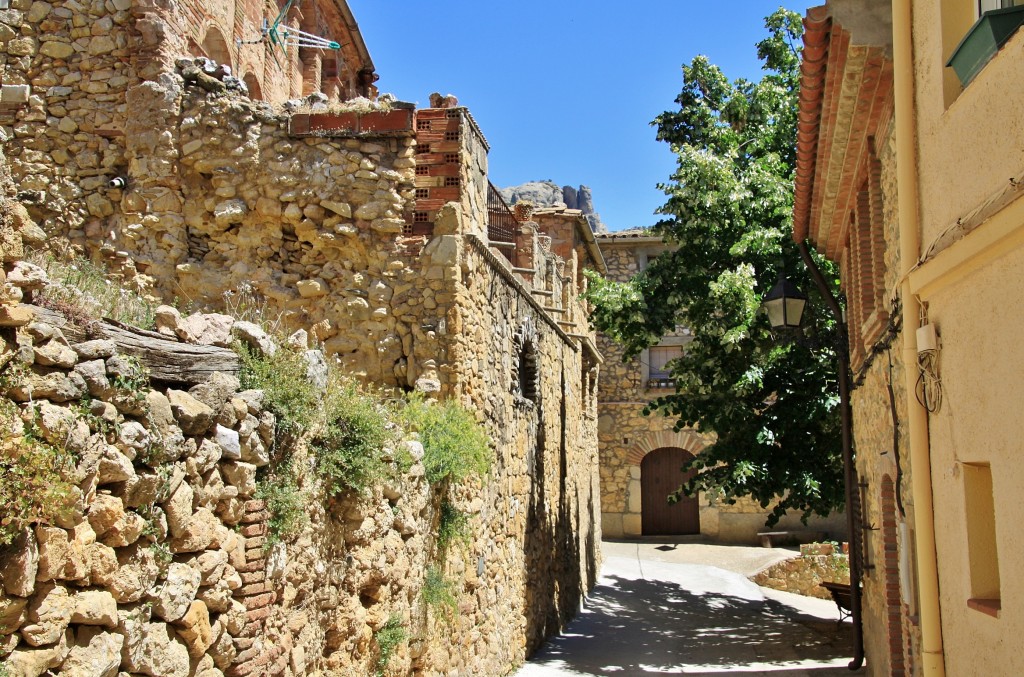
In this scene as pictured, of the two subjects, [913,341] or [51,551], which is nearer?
[51,551]

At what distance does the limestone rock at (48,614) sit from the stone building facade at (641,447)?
71.1ft

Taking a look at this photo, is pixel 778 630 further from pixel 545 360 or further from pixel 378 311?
pixel 378 311

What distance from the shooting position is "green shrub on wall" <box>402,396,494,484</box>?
7.36 metres

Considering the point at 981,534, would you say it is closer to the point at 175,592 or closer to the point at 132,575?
the point at 175,592

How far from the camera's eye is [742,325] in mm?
11664

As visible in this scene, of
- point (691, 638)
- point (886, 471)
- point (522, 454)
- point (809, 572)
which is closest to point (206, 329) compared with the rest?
point (886, 471)

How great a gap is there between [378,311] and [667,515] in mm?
18140

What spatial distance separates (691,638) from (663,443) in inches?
476

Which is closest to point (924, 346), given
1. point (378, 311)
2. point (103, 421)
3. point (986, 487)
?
point (986, 487)

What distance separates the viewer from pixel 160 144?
8531 mm

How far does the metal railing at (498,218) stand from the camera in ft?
40.3

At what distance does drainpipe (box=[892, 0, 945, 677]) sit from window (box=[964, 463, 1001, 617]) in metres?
0.55

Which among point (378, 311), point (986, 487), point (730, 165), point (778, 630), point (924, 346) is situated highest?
point (730, 165)

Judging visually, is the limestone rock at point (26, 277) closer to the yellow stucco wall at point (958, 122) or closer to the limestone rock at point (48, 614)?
the limestone rock at point (48, 614)
